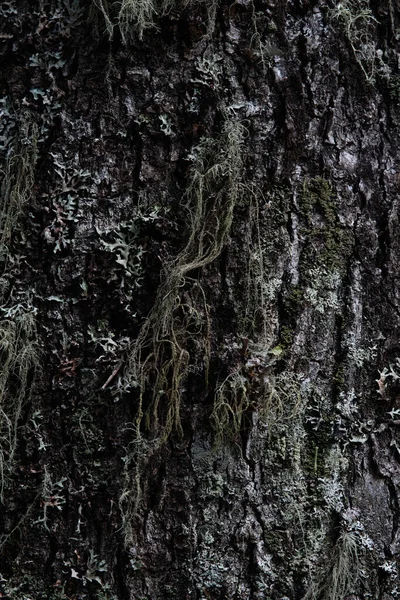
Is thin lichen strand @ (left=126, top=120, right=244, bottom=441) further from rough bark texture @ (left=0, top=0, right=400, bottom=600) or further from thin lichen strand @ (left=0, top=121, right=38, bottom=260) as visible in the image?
thin lichen strand @ (left=0, top=121, right=38, bottom=260)

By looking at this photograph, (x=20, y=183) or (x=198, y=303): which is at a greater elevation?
(x=20, y=183)

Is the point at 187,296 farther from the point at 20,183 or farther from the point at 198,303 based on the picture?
the point at 20,183

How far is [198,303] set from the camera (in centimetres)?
147

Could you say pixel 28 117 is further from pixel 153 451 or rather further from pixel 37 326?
pixel 153 451

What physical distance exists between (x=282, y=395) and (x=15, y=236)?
69 cm

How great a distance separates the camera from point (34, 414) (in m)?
1.48

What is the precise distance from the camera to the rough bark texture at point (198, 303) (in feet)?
4.74

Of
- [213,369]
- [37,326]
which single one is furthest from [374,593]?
[37,326]

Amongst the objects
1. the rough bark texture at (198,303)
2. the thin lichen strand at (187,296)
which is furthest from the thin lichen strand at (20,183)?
the thin lichen strand at (187,296)

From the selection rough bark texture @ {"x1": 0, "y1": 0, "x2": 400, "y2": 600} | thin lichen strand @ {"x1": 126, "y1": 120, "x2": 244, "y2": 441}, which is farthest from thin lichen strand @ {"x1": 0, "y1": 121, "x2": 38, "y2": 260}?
thin lichen strand @ {"x1": 126, "y1": 120, "x2": 244, "y2": 441}

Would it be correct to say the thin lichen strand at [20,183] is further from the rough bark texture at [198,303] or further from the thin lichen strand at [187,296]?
the thin lichen strand at [187,296]

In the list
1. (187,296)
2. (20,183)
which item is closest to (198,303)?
(187,296)

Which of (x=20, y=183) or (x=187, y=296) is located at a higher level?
(x=20, y=183)

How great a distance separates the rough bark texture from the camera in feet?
4.74
